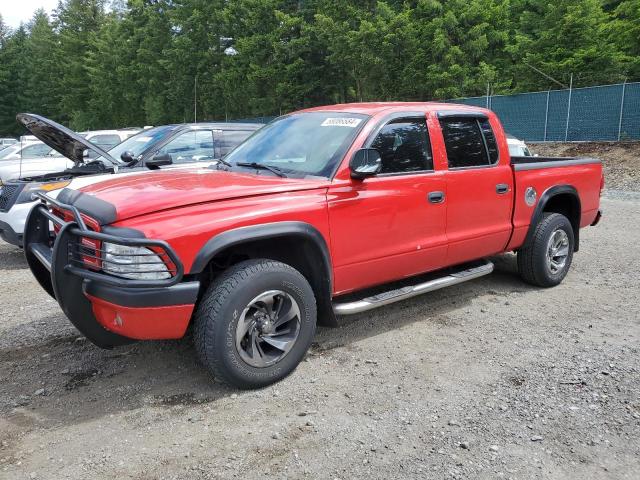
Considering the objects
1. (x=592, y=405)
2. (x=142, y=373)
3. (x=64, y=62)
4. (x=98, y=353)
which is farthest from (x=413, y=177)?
(x=64, y=62)

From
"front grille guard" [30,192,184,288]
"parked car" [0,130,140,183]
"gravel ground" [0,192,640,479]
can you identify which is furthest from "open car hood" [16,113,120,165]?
"front grille guard" [30,192,184,288]

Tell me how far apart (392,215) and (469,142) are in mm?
1348

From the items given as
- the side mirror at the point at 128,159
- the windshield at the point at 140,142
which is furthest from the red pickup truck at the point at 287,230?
the windshield at the point at 140,142

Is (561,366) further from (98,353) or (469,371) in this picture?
(98,353)

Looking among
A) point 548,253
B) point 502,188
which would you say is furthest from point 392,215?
point 548,253

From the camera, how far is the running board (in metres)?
3.97

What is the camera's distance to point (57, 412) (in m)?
3.39

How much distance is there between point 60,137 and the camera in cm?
677

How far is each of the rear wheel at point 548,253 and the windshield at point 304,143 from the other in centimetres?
250

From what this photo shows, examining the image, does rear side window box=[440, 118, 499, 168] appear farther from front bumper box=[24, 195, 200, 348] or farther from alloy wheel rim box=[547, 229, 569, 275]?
front bumper box=[24, 195, 200, 348]

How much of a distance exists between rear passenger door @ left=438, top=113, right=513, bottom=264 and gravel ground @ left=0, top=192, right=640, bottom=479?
0.71 metres

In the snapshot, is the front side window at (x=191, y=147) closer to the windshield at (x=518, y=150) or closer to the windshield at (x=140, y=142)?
the windshield at (x=140, y=142)

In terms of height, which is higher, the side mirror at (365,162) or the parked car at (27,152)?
Answer: the side mirror at (365,162)

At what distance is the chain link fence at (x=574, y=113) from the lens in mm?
17625
